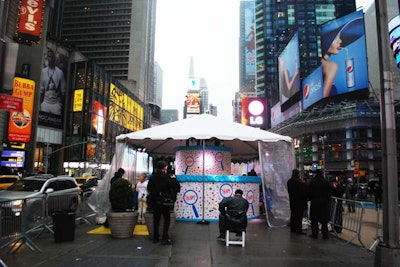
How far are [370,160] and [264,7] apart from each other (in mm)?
97017

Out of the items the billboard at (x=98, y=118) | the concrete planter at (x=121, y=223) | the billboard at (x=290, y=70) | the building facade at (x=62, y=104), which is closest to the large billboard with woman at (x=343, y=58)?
the billboard at (x=290, y=70)

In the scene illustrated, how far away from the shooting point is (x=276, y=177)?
1244cm

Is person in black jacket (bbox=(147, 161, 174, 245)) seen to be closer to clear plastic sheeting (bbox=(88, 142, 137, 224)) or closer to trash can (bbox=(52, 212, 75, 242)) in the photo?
trash can (bbox=(52, 212, 75, 242))

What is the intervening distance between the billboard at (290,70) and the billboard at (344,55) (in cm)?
863

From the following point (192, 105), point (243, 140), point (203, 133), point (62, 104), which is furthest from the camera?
point (192, 105)

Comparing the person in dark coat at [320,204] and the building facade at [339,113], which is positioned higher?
the building facade at [339,113]

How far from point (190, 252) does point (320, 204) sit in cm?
425

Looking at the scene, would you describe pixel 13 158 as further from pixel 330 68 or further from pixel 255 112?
pixel 255 112

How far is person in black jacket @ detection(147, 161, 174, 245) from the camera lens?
8331 millimetres

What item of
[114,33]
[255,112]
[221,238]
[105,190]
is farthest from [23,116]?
[114,33]

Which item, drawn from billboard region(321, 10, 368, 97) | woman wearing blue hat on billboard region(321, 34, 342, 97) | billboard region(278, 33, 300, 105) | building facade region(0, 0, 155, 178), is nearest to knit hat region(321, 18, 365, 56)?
billboard region(321, 10, 368, 97)

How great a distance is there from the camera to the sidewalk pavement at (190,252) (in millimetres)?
6723

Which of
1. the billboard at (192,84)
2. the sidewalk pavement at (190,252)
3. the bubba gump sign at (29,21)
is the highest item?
the billboard at (192,84)

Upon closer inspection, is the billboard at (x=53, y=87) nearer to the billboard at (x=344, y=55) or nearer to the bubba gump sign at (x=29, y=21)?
the bubba gump sign at (x=29, y=21)
